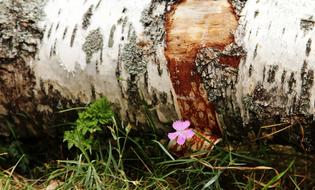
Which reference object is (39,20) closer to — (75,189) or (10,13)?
(10,13)

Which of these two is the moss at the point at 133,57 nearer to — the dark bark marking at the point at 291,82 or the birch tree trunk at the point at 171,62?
the birch tree trunk at the point at 171,62

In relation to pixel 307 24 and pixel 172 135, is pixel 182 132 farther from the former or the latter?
pixel 307 24

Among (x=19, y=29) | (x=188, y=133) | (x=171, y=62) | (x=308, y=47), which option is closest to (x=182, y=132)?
(x=188, y=133)

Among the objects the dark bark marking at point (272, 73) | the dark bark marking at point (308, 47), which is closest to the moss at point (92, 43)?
the dark bark marking at point (272, 73)

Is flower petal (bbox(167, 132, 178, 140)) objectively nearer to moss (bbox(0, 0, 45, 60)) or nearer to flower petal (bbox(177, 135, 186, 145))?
flower petal (bbox(177, 135, 186, 145))

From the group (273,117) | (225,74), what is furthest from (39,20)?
(273,117)

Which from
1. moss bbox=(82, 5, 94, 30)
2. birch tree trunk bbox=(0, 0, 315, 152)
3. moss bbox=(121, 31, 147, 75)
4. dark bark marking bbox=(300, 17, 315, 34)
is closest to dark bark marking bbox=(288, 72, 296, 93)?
birch tree trunk bbox=(0, 0, 315, 152)

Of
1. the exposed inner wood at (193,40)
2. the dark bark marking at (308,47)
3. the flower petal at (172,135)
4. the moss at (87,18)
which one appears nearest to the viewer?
the dark bark marking at (308,47)
